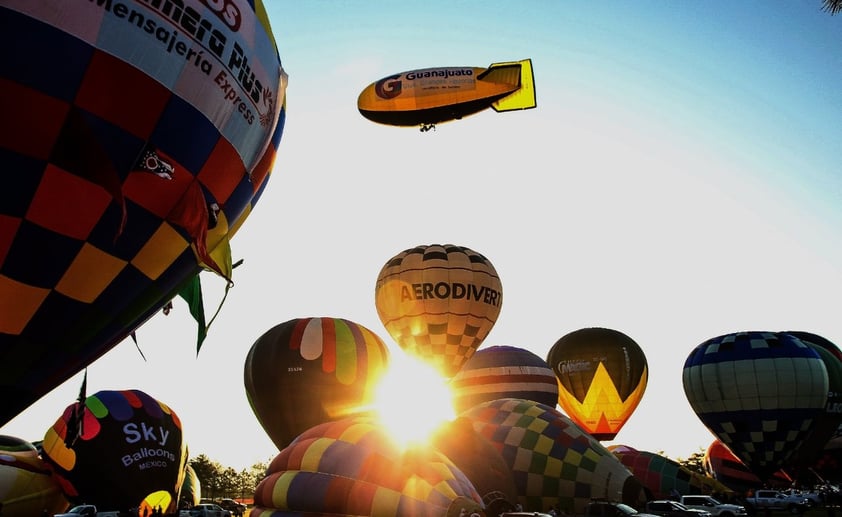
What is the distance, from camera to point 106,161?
21.5ft

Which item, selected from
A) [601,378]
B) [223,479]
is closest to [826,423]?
[601,378]

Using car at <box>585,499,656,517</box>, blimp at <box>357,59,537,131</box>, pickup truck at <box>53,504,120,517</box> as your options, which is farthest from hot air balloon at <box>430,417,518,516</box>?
blimp at <box>357,59,537,131</box>

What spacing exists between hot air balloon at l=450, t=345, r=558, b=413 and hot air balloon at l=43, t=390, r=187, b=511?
12.2 m

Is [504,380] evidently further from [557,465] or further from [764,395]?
[557,465]

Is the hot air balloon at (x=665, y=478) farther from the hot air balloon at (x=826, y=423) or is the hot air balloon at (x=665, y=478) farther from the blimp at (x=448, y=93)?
the blimp at (x=448, y=93)

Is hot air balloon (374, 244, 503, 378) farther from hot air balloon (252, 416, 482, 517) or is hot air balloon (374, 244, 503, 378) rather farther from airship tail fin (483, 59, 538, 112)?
hot air balloon (252, 416, 482, 517)

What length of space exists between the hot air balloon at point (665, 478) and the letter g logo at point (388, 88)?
1676cm

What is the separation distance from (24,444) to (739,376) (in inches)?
946

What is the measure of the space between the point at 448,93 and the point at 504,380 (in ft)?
38.6

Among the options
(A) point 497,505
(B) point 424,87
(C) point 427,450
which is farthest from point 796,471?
(C) point 427,450

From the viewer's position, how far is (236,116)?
7754 millimetres

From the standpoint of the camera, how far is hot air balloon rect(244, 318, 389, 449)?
17.7 m

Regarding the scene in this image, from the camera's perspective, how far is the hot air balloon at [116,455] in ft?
55.6

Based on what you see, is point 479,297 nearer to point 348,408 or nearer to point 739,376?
point 348,408
